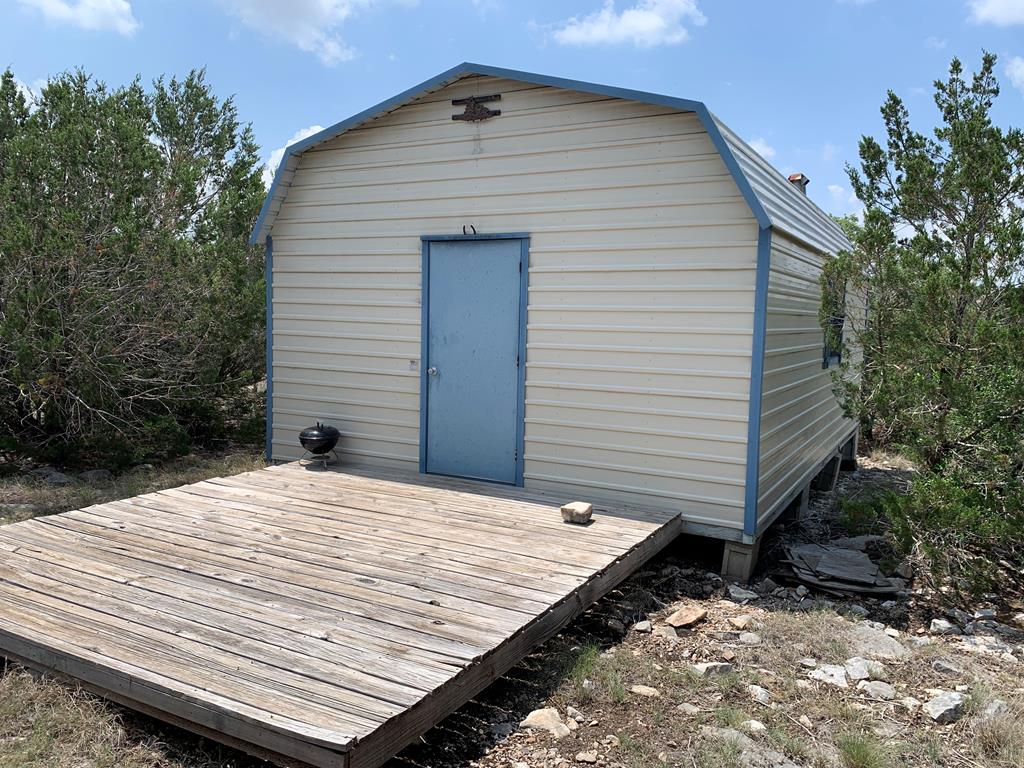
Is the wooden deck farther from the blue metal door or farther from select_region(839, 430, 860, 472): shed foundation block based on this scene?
select_region(839, 430, 860, 472): shed foundation block

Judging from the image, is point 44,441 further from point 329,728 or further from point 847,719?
point 847,719

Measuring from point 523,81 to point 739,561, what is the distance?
3.77 meters

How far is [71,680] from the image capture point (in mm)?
3242

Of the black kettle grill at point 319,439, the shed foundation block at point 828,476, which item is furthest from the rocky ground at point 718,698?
the shed foundation block at point 828,476

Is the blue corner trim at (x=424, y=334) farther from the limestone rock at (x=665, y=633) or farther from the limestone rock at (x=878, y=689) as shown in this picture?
the limestone rock at (x=878, y=689)

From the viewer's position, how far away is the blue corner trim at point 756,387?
16.7 ft

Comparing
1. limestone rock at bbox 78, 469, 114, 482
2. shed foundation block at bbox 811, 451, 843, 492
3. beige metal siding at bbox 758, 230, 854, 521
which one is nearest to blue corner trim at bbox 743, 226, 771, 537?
beige metal siding at bbox 758, 230, 854, 521

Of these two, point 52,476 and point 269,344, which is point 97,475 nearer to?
point 52,476

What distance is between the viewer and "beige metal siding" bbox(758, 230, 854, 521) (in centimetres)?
543

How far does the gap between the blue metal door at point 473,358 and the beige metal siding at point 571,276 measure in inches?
5.4

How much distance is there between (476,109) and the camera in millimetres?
6035

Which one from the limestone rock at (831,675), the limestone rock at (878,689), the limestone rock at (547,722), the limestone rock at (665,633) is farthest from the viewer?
the limestone rock at (665,633)

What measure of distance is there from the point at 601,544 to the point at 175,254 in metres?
5.97

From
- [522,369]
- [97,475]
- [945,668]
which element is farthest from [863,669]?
[97,475]
